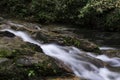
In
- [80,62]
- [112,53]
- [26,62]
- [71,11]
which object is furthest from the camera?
[71,11]

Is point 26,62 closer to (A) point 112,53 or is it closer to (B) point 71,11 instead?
(A) point 112,53

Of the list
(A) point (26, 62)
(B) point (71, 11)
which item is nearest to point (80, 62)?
(A) point (26, 62)

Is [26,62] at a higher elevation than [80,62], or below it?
higher

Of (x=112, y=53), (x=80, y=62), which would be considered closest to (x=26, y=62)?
(x=80, y=62)

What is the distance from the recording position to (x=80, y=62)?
8.03 meters

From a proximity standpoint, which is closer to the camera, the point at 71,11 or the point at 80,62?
the point at 80,62

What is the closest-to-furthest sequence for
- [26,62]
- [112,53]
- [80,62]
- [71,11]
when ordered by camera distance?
1. [26,62]
2. [80,62]
3. [112,53]
4. [71,11]

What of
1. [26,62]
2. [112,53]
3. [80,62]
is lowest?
[112,53]

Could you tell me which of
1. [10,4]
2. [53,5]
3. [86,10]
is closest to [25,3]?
[10,4]

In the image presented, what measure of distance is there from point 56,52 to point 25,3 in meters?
7.26

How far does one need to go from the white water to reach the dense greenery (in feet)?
13.9

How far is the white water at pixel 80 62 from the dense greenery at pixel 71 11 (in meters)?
4.25

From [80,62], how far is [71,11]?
6424 millimetres

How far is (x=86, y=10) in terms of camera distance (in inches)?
512
